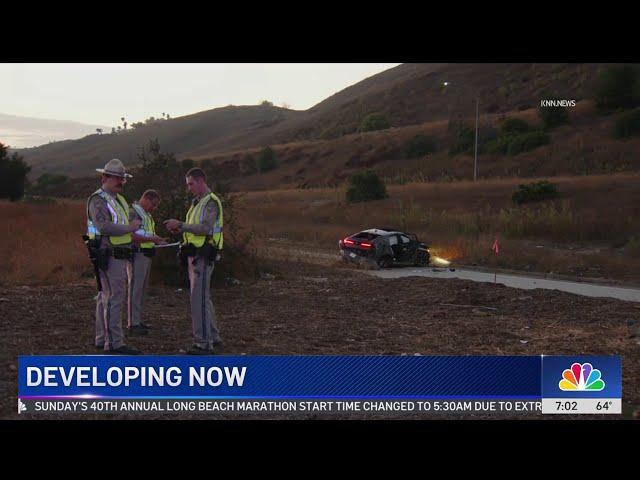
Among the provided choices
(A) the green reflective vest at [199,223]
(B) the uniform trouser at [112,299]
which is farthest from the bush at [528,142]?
(B) the uniform trouser at [112,299]

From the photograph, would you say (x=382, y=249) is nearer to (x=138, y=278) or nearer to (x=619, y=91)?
(x=138, y=278)

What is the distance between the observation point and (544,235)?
2792cm

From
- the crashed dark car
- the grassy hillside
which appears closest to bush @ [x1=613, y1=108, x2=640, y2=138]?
the crashed dark car

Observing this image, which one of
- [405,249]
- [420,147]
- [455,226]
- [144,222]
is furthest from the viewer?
[420,147]

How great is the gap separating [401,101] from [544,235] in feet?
252

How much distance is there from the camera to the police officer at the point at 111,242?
23.9 feet

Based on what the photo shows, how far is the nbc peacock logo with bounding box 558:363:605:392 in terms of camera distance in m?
5.32

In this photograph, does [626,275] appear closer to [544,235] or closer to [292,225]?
[544,235]

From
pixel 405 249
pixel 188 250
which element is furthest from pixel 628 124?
pixel 188 250

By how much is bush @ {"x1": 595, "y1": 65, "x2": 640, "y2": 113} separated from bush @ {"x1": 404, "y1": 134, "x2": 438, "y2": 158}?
51.4 feet

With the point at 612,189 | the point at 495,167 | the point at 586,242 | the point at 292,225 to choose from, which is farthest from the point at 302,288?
the point at 495,167

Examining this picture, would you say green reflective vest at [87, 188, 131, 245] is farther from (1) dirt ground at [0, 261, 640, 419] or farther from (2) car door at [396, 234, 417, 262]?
(2) car door at [396, 234, 417, 262]

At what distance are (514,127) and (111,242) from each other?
5978cm

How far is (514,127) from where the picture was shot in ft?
206
